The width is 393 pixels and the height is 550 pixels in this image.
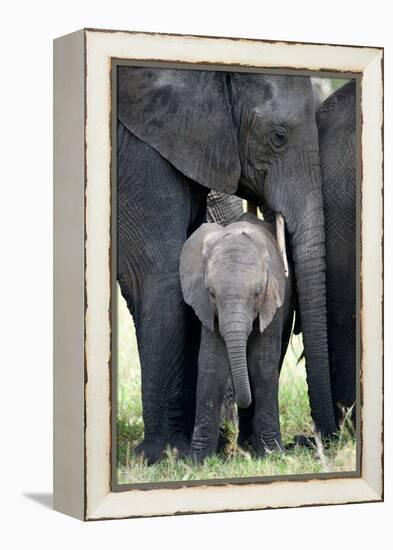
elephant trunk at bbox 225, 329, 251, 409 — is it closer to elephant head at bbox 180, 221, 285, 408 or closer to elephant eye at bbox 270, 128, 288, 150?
elephant head at bbox 180, 221, 285, 408

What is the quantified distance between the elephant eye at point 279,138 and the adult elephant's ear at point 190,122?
18cm

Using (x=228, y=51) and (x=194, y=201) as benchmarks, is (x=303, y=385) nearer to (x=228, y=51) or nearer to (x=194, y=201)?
(x=194, y=201)

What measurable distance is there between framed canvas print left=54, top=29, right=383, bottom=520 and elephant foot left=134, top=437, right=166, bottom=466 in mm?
13

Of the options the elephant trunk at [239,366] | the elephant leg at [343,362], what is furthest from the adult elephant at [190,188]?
the elephant trunk at [239,366]

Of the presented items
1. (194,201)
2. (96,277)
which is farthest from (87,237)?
(194,201)

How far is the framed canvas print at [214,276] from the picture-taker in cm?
805

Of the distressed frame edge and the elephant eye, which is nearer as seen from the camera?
the distressed frame edge

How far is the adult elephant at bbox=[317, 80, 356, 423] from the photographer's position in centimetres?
884

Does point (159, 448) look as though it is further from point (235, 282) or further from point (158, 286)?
point (235, 282)

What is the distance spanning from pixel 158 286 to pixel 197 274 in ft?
0.77

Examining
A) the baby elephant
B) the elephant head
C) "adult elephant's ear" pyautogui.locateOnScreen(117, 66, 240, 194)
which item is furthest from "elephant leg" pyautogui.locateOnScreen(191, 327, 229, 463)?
"adult elephant's ear" pyautogui.locateOnScreen(117, 66, 240, 194)

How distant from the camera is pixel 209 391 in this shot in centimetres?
854

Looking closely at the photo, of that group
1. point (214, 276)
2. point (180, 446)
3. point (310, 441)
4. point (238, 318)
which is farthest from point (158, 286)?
point (310, 441)

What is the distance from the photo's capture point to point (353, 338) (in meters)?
8.93
